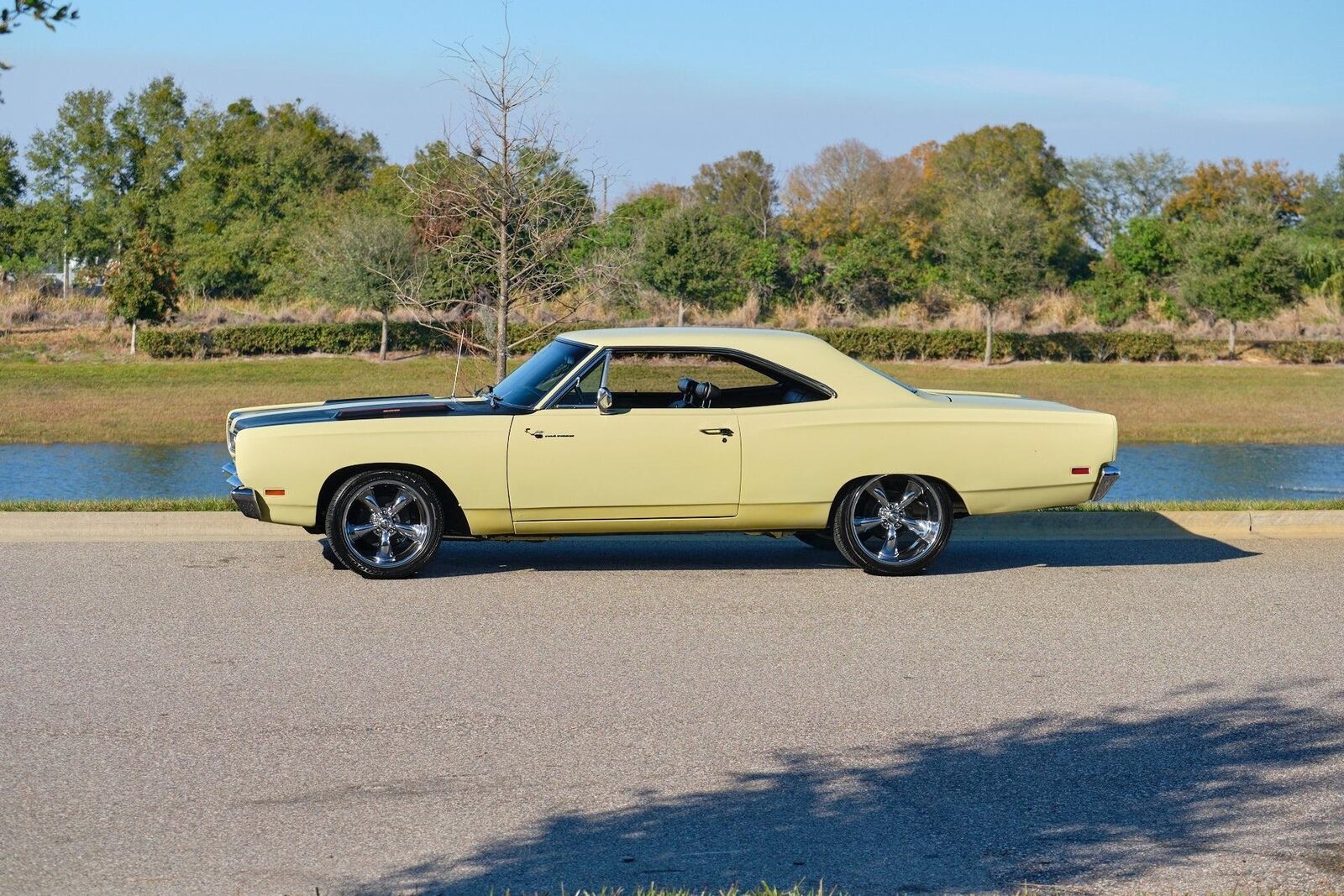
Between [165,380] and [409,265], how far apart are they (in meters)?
6.56

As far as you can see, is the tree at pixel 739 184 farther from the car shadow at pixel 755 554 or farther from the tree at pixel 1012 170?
the car shadow at pixel 755 554

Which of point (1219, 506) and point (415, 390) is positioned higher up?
point (415, 390)

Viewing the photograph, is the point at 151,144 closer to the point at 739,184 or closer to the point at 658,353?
the point at 739,184

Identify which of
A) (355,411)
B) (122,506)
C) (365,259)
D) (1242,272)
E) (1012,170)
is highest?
(1012,170)

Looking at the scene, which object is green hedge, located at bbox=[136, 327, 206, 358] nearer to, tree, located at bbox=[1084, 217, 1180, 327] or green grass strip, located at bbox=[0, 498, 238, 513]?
green grass strip, located at bbox=[0, 498, 238, 513]

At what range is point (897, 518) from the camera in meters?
9.52

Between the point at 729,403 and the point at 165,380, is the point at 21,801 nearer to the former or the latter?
the point at 729,403

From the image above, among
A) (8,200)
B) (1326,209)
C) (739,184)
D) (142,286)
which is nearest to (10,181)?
(8,200)

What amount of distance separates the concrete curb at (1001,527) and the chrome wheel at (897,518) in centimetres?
142

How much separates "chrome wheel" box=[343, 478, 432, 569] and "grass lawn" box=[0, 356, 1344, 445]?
18.0 metres

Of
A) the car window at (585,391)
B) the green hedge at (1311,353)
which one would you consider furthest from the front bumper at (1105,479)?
the green hedge at (1311,353)

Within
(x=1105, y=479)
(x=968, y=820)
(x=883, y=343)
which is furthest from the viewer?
(x=883, y=343)

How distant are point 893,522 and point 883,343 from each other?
31.2 meters

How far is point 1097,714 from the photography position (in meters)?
6.49
